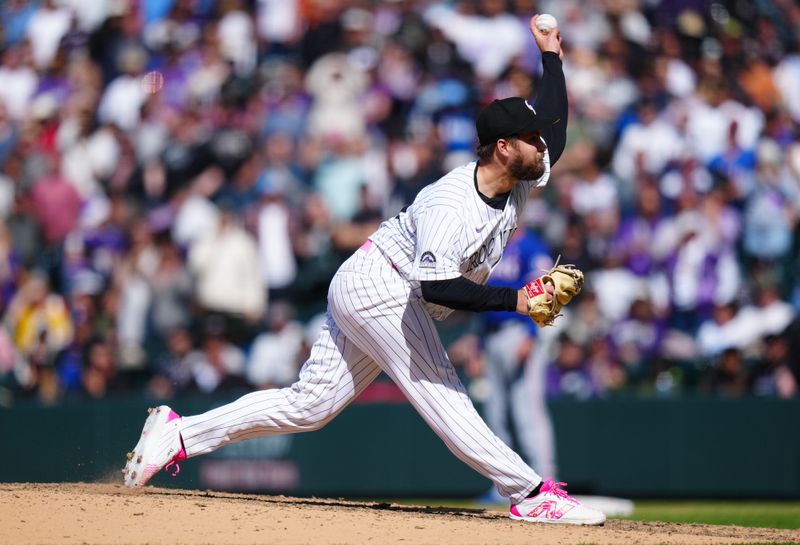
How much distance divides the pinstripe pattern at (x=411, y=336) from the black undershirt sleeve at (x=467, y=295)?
0.13 meters

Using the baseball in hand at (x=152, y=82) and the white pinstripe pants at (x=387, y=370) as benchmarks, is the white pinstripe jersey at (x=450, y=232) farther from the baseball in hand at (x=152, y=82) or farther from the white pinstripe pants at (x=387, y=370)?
the baseball in hand at (x=152, y=82)

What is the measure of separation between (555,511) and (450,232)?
140 centimetres

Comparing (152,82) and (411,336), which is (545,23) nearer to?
(411,336)

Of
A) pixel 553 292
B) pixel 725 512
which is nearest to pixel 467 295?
pixel 553 292

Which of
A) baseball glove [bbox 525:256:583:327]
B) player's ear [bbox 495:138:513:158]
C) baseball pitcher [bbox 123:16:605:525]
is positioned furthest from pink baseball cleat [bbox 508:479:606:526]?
player's ear [bbox 495:138:513:158]

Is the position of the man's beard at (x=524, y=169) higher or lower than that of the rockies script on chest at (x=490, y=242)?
higher

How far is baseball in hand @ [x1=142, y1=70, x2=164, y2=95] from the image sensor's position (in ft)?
44.4

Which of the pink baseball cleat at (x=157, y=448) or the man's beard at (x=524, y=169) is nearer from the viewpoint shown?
the man's beard at (x=524, y=169)

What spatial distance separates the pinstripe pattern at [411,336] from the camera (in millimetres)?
5719

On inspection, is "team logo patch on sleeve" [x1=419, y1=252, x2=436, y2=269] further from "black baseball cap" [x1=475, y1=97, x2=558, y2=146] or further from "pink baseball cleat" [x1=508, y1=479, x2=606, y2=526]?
"pink baseball cleat" [x1=508, y1=479, x2=606, y2=526]

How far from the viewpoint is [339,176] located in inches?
475

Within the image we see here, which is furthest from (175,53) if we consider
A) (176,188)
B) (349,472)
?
(349,472)

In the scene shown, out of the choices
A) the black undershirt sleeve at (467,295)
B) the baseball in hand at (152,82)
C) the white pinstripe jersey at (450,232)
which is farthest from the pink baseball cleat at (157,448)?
the baseball in hand at (152,82)

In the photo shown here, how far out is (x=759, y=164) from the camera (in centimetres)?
1198
